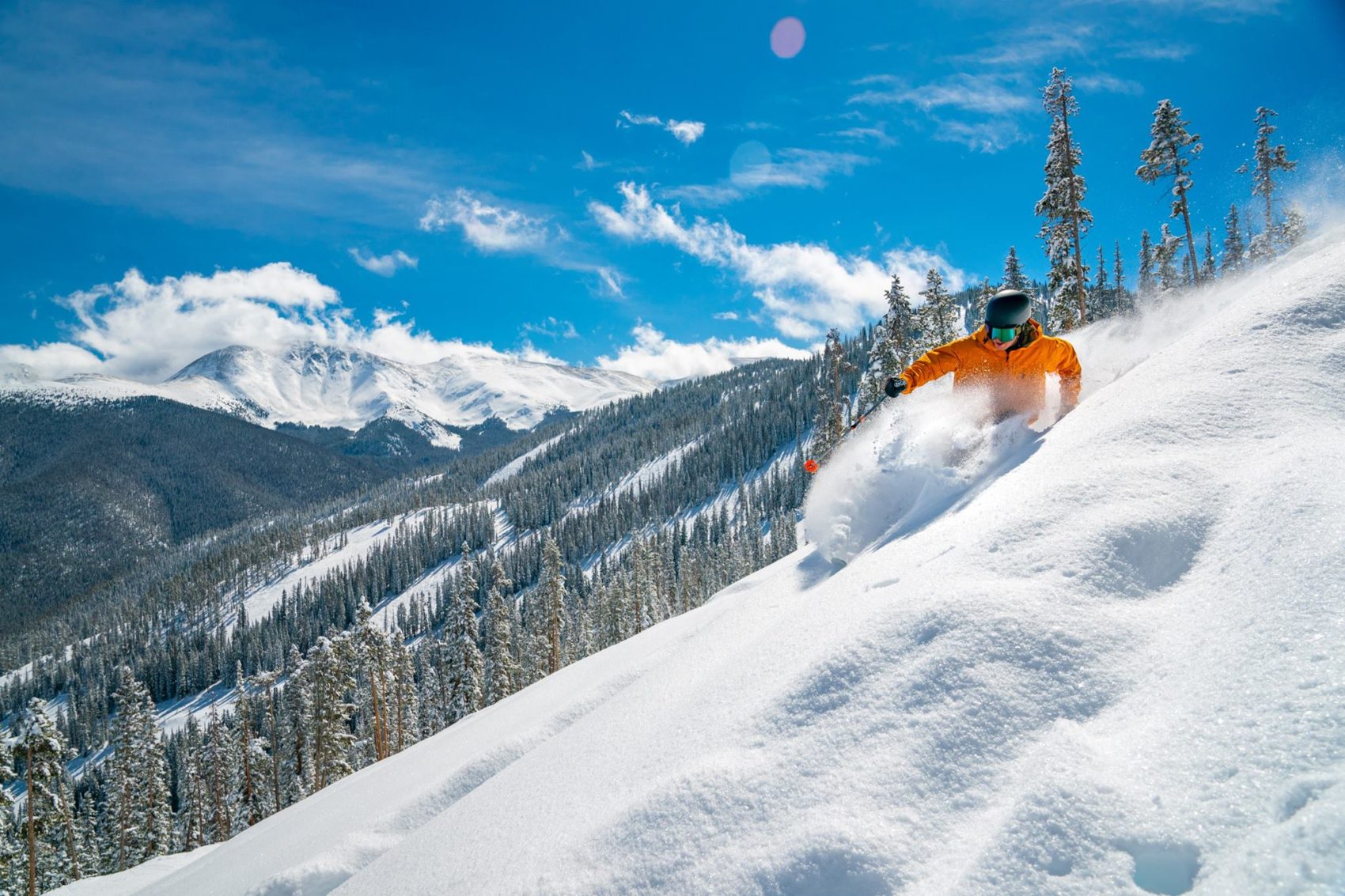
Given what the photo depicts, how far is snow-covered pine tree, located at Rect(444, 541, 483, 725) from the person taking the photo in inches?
1351

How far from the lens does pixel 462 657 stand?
34750mm

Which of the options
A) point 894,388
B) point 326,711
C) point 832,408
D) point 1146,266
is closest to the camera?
point 894,388

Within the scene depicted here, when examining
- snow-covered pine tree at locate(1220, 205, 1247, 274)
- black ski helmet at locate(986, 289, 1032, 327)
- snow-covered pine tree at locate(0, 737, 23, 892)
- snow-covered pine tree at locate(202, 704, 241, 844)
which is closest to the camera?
black ski helmet at locate(986, 289, 1032, 327)

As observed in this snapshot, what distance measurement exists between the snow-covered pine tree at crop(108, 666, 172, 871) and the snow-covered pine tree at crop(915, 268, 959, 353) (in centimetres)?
4787

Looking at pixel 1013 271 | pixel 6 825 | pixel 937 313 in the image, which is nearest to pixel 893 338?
pixel 937 313

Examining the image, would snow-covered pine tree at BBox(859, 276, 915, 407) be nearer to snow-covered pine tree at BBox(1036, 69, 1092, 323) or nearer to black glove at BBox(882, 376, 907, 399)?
snow-covered pine tree at BBox(1036, 69, 1092, 323)

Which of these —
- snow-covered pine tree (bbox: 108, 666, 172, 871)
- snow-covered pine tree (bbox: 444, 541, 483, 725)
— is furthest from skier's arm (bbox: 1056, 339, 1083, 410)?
snow-covered pine tree (bbox: 108, 666, 172, 871)

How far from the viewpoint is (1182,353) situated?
18.7ft

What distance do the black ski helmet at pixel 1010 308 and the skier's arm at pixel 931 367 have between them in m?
0.84

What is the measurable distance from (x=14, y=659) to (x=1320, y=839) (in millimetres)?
227677

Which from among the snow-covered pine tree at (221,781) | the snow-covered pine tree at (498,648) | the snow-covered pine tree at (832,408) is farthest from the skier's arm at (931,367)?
the snow-covered pine tree at (221,781)

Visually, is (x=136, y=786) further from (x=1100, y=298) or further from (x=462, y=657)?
(x=1100, y=298)

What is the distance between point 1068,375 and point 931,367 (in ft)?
4.80

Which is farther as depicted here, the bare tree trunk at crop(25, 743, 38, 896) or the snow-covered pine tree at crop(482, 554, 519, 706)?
the snow-covered pine tree at crop(482, 554, 519, 706)
